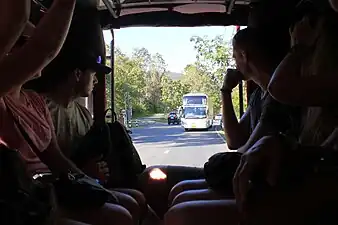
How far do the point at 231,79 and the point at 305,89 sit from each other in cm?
124

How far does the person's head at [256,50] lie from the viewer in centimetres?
201

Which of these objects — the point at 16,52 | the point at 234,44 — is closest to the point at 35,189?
the point at 16,52

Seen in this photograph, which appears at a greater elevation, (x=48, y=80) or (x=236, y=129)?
(x=48, y=80)

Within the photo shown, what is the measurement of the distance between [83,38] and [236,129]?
885mm

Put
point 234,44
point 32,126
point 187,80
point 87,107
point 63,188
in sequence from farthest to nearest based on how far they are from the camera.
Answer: point 187,80
point 87,107
point 234,44
point 32,126
point 63,188

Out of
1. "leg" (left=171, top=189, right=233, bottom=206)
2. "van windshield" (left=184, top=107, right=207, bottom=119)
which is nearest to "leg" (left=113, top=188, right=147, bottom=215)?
"leg" (left=171, top=189, right=233, bottom=206)

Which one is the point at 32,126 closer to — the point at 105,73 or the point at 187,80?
the point at 105,73

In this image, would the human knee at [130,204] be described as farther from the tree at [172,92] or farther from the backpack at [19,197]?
the tree at [172,92]

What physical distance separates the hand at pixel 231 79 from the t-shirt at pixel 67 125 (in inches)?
30.2

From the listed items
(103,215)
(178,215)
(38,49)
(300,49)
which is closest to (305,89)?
(300,49)

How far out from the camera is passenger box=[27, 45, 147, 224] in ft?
7.85

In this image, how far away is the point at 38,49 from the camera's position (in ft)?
3.57

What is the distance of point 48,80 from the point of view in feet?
8.05

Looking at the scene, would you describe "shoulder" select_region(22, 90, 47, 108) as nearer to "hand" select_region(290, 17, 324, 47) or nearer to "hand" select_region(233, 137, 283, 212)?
"hand" select_region(290, 17, 324, 47)
